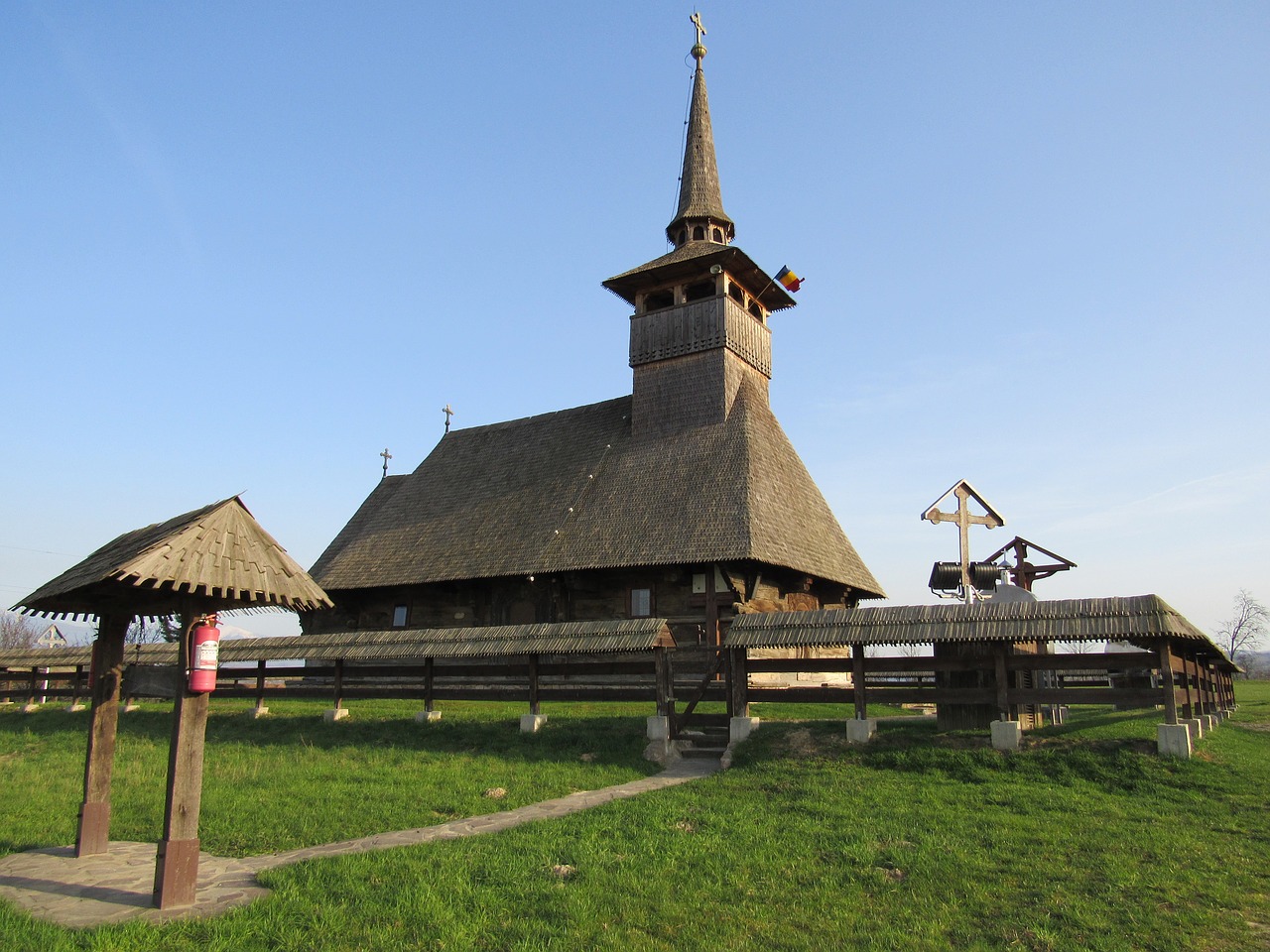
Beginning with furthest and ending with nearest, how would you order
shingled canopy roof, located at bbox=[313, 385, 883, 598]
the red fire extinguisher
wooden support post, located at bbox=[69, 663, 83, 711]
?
1. shingled canopy roof, located at bbox=[313, 385, 883, 598]
2. wooden support post, located at bbox=[69, 663, 83, 711]
3. the red fire extinguisher

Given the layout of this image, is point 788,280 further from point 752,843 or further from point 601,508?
point 752,843

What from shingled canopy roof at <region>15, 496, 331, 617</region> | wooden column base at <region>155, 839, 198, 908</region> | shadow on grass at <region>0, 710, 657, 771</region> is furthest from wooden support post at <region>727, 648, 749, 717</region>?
wooden column base at <region>155, 839, 198, 908</region>

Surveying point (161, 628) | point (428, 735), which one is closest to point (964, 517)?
point (428, 735)

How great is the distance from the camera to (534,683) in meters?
15.7

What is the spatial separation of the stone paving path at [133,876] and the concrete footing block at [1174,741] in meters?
6.98

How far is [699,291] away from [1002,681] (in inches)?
707

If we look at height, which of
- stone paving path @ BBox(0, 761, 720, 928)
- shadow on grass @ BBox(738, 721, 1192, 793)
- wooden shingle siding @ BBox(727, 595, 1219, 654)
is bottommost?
stone paving path @ BBox(0, 761, 720, 928)

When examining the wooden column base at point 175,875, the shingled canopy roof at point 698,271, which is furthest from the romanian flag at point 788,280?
the wooden column base at point 175,875

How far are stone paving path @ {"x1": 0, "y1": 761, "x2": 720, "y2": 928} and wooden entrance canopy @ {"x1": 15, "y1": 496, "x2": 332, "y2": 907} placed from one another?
24 centimetres

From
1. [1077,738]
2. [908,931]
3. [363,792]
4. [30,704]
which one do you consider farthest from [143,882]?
[30,704]

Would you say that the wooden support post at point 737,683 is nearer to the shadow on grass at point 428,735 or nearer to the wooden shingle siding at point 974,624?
the wooden shingle siding at point 974,624

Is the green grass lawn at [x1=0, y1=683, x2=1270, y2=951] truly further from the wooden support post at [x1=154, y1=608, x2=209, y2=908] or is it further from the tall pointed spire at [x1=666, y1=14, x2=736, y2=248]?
the tall pointed spire at [x1=666, y1=14, x2=736, y2=248]

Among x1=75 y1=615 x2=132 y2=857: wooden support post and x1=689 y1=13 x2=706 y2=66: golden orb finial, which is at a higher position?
x1=689 y1=13 x2=706 y2=66: golden orb finial

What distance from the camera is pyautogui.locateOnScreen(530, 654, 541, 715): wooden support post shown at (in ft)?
50.6
